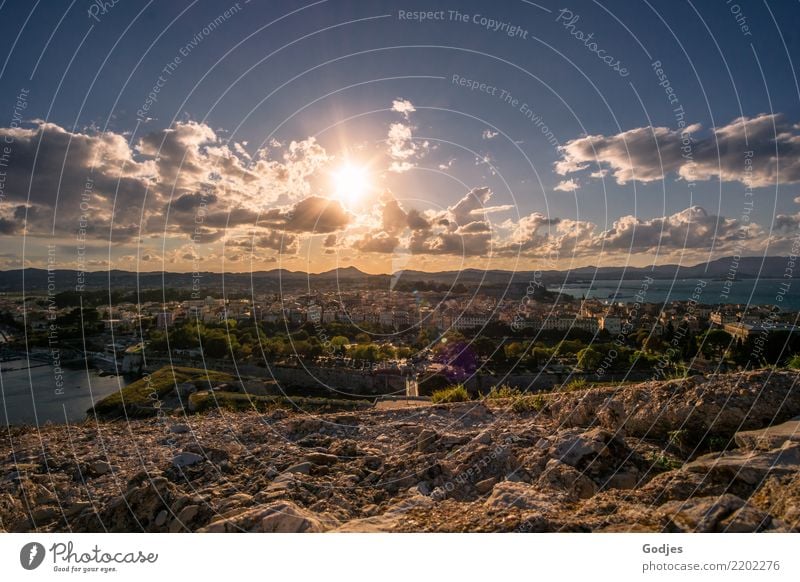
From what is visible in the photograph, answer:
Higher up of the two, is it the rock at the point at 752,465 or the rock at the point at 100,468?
the rock at the point at 752,465

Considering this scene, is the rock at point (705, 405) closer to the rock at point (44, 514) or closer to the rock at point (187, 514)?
the rock at point (187, 514)

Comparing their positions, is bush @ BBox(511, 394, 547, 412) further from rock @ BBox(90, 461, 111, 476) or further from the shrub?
rock @ BBox(90, 461, 111, 476)

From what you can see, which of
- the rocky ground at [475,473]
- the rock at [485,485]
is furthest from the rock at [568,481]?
the rock at [485,485]

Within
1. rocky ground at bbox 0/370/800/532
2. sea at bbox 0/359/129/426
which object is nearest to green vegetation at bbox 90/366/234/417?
sea at bbox 0/359/129/426

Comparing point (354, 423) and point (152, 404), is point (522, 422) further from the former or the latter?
point (152, 404)

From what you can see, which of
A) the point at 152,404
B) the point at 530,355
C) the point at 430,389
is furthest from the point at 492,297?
the point at 152,404

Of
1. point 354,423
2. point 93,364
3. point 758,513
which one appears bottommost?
point 93,364
